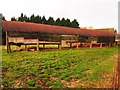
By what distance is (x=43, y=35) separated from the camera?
2619 centimetres

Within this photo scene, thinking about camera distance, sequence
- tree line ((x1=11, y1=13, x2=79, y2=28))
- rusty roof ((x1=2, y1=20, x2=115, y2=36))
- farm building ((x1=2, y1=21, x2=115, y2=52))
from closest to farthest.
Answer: farm building ((x1=2, y1=21, x2=115, y2=52)) < rusty roof ((x1=2, y1=20, x2=115, y2=36)) < tree line ((x1=11, y1=13, x2=79, y2=28))

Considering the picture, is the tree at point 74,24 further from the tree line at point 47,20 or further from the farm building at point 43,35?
the farm building at point 43,35

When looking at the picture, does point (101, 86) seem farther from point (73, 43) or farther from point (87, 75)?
point (73, 43)

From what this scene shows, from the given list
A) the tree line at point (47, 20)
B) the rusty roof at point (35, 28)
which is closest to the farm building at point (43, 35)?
the rusty roof at point (35, 28)

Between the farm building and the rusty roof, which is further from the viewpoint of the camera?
the rusty roof

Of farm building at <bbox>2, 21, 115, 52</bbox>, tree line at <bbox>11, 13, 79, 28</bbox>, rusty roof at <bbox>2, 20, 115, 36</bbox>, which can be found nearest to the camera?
farm building at <bbox>2, 21, 115, 52</bbox>

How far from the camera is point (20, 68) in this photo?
1225 centimetres

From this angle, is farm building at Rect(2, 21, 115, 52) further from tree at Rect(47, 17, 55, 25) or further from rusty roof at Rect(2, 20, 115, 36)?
tree at Rect(47, 17, 55, 25)

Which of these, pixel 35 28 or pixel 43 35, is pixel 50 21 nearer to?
pixel 43 35

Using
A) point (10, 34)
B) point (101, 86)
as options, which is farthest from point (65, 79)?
point (10, 34)

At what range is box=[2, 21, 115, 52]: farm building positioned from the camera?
22031 mm

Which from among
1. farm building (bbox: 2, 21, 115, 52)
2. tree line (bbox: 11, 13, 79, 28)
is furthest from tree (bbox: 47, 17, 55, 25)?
farm building (bbox: 2, 21, 115, 52)

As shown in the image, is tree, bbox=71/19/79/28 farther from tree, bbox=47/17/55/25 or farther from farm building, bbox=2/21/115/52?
farm building, bbox=2/21/115/52

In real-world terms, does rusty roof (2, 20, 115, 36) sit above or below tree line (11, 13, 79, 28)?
below
